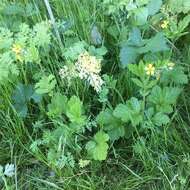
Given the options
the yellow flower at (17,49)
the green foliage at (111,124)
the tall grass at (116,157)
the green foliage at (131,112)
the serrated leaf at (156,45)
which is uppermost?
the yellow flower at (17,49)

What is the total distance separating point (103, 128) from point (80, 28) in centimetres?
50

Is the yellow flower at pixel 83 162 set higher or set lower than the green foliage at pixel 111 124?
lower

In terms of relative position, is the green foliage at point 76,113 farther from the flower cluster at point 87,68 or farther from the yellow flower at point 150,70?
the yellow flower at point 150,70

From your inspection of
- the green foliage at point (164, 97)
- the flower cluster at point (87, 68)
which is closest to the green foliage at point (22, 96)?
the flower cluster at point (87, 68)

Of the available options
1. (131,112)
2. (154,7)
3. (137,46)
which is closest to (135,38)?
(137,46)

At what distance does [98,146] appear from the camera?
1.70 metres

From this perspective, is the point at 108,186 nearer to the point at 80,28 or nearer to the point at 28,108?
the point at 28,108

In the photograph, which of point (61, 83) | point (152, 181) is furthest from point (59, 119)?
point (152, 181)

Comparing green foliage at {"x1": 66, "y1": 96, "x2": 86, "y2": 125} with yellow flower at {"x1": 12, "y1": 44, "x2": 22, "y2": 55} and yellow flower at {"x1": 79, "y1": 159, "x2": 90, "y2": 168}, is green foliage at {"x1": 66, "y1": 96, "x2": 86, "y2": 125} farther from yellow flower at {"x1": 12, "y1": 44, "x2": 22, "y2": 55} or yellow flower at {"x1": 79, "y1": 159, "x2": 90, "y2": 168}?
yellow flower at {"x1": 12, "y1": 44, "x2": 22, "y2": 55}

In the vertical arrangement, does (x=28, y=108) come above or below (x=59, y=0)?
below

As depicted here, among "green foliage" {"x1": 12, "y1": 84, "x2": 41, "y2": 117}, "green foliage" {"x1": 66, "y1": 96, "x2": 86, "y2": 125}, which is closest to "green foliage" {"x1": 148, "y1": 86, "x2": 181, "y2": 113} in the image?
"green foliage" {"x1": 66, "y1": 96, "x2": 86, "y2": 125}

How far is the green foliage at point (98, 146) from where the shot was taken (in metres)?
1.67

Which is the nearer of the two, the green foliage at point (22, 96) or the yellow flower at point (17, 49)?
the yellow flower at point (17, 49)

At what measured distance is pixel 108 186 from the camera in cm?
175
